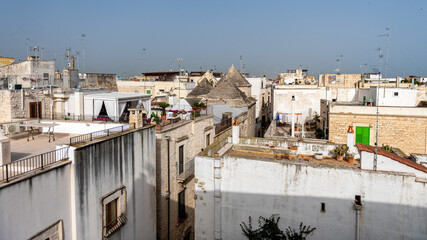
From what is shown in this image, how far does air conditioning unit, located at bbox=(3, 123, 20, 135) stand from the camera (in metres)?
11.5

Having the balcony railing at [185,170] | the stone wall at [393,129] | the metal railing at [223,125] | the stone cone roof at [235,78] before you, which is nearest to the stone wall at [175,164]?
the balcony railing at [185,170]

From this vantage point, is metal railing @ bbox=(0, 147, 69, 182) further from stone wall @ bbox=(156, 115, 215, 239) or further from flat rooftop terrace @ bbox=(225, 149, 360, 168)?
flat rooftop terrace @ bbox=(225, 149, 360, 168)

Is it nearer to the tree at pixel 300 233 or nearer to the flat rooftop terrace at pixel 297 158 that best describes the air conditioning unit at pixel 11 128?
the flat rooftop terrace at pixel 297 158

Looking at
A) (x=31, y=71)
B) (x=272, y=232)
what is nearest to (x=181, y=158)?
(x=272, y=232)

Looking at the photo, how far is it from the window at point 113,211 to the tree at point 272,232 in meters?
4.45

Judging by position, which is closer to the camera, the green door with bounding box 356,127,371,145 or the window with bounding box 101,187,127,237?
the window with bounding box 101,187,127,237

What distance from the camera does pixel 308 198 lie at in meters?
10.9

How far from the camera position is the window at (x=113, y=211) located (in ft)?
34.6

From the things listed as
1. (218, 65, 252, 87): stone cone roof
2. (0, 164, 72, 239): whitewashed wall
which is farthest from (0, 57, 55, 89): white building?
(218, 65, 252, 87): stone cone roof

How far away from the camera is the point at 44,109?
15391mm

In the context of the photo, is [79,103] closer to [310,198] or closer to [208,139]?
[208,139]

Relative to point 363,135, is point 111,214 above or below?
below

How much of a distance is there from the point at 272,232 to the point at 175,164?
7481mm

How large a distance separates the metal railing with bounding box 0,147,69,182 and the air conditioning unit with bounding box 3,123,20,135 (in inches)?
150
